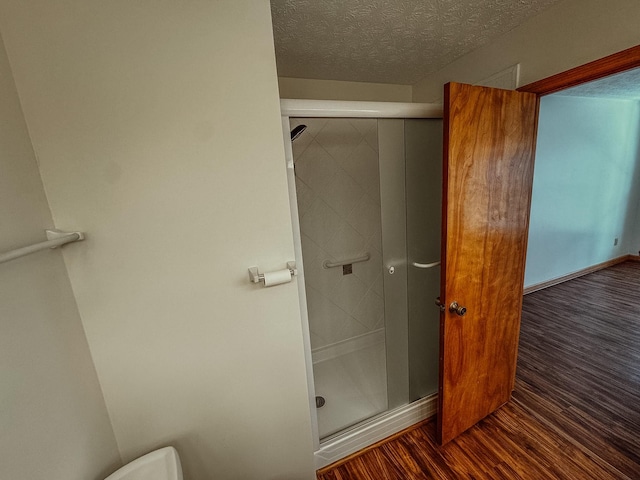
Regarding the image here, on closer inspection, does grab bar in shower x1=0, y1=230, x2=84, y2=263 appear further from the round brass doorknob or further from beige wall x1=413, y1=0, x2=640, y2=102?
beige wall x1=413, y1=0, x2=640, y2=102

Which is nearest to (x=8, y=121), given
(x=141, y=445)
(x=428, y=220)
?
(x=141, y=445)

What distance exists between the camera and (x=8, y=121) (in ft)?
2.32

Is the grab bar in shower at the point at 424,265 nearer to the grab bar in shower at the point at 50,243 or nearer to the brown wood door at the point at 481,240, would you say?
the brown wood door at the point at 481,240

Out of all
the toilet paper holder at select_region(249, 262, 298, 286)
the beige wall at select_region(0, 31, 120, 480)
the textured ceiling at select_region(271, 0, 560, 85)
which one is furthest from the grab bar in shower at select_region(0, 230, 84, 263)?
the textured ceiling at select_region(271, 0, 560, 85)

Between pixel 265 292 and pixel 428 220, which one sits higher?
pixel 428 220

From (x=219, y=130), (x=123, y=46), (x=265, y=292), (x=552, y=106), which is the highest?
(x=552, y=106)

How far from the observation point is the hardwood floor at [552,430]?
136 cm

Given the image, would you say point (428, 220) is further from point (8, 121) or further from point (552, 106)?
point (552, 106)

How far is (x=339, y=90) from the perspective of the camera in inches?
84.8

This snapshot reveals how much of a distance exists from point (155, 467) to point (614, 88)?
4.92m

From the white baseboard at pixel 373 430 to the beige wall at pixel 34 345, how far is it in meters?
1.07

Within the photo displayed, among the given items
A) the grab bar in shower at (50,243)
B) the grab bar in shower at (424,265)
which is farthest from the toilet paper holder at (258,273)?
the grab bar in shower at (424,265)

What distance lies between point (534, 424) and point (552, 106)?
3323mm

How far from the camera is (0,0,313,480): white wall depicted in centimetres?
78
